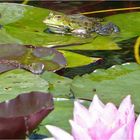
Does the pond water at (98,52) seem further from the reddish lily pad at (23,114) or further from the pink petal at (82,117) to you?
the pink petal at (82,117)

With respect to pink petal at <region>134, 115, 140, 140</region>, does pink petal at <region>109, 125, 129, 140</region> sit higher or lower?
higher

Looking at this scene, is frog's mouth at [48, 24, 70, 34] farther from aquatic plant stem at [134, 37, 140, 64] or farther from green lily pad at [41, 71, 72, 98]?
green lily pad at [41, 71, 72, 98]

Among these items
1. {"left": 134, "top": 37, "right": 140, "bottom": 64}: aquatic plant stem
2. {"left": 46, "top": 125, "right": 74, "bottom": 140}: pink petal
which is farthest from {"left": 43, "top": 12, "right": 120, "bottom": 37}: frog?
{"left": 46, "top": 125, "right": 74, "bottom": 140}: pink petal

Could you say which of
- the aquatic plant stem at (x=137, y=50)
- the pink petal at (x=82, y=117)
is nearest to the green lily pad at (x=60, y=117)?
the pink petal at (x=82, y=117)

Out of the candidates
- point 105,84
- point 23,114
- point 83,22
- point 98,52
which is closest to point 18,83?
point 105,84

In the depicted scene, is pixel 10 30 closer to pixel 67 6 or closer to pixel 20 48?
pixel 20 48

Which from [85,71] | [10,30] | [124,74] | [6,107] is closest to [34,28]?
[10,30]
